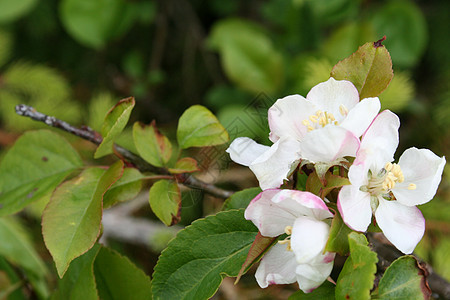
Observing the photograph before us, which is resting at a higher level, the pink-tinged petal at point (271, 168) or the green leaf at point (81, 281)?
the pink-tinged petal at point (271, 168)

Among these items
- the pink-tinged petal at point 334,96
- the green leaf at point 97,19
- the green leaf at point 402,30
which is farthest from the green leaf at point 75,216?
the green leaf at point 402,30

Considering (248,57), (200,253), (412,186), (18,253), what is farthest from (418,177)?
(248,57)

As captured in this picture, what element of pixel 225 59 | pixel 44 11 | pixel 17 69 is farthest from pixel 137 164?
pixel 44 11

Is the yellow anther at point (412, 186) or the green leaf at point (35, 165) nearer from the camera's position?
the yellow anther at point (412, 186)

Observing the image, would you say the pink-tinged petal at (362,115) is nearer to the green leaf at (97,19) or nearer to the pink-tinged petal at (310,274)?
the pink-tinged petal at (310,274)

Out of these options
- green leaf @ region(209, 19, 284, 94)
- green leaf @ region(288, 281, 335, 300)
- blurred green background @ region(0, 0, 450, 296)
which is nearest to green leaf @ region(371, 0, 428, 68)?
blurred green background @ region(0, 0, 450, 296)

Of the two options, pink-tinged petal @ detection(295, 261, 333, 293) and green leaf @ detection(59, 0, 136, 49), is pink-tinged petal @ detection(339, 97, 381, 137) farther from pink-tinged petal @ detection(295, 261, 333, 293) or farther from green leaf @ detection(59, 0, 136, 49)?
green leaf @ detection(59, 0, 136, 49)
